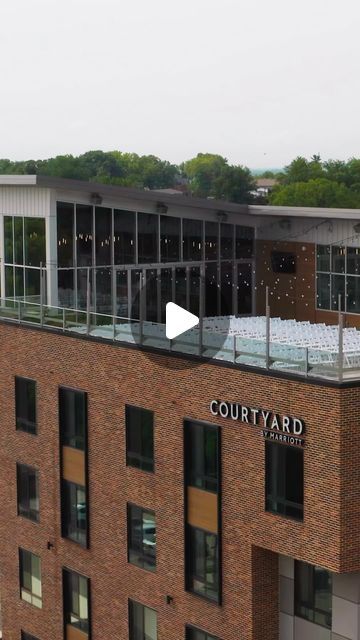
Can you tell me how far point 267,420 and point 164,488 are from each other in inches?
188

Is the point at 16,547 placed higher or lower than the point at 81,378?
lower

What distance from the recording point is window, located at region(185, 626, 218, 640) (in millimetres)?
31847

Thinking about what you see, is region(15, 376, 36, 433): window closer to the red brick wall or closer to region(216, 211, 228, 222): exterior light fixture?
the red brick wall

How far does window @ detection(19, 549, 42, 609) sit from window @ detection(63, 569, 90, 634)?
176 centimetres

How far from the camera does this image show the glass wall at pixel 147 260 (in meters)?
44.1

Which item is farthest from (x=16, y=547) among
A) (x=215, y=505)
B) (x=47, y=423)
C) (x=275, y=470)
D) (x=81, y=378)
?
(x=275, y=470)

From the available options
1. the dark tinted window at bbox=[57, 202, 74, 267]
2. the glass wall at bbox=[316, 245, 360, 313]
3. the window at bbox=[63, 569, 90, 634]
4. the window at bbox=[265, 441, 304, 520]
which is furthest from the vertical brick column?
the glass wall at bbox=[316, 245, 360, 313]

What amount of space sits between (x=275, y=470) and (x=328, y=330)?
7.98 meters

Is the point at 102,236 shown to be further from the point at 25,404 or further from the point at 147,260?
the point at 25,404

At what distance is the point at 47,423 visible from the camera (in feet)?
122

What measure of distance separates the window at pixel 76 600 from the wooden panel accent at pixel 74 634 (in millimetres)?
85

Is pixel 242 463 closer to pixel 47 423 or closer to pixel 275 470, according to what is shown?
pixel 275 470

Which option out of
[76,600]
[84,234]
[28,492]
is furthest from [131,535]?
[84,234]

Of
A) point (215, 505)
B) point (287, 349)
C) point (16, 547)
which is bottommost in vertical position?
point (16, 547)
